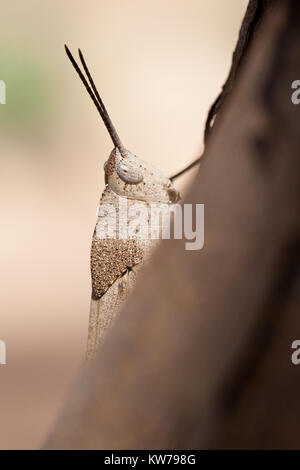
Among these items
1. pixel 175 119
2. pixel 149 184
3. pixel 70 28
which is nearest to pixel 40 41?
pixel 70 28

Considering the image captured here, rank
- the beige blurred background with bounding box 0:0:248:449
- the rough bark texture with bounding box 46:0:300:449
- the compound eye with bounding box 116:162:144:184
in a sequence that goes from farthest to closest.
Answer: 1. the beige blurred background with bounding box 0:0:248:449
2. the compound eye with bounding box 116:162:144:184
3. the rough bark texture with bounding box 46:0:300:449

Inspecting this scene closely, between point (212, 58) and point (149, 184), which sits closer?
point (149, 184)

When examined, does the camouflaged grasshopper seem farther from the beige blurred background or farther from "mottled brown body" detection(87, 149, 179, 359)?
the beige blurred background

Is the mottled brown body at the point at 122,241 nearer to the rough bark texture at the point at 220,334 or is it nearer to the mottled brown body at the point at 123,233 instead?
the mottled brown body at the point at 123,233

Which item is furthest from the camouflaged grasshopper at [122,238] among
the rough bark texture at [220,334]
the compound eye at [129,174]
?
the rough bark texture at [220,334]

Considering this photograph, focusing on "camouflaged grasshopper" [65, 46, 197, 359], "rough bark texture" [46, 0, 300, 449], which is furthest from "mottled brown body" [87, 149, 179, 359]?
"rough bark texture" [46, 0, 300, 449]

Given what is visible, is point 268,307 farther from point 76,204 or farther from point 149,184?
point 76,204

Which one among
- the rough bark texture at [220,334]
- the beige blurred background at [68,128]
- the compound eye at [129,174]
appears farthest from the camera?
the beige blurred background at [68,128]
